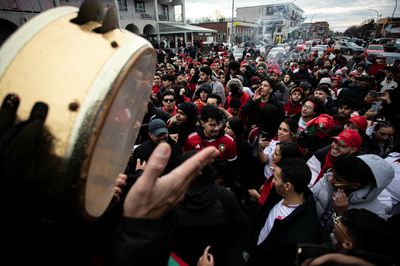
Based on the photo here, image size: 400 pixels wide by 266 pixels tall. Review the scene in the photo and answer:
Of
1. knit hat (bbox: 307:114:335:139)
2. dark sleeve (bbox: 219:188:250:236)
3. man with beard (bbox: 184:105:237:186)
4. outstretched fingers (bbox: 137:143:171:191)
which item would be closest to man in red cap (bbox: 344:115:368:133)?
knit hat (bbox: 307:114:335:139)

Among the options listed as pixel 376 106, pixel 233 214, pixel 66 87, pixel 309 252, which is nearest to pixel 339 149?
pixel 233 214

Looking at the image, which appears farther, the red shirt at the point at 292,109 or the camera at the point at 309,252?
the red shirt at the point at 292,109

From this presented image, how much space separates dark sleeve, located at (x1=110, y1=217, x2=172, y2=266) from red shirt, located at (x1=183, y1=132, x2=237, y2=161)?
104 inches

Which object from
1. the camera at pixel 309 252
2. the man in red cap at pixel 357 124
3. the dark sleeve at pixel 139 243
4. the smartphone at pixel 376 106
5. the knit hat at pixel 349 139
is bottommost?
the smartphone at pixel 376 106

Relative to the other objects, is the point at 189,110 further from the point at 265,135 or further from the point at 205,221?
the point at 205,221

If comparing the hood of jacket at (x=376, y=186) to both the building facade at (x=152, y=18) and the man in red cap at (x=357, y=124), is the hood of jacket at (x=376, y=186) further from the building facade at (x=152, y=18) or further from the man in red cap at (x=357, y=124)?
the building facade at (x=152, y=18)

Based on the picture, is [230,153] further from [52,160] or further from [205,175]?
[52,160]

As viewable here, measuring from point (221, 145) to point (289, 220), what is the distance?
1559mm

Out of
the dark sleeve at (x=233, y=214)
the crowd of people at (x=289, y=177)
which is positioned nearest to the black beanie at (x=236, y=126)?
the crowd of people at (x=289, y=177)

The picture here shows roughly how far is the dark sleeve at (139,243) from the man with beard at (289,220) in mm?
1554

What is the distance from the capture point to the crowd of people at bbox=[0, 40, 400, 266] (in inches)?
31.5

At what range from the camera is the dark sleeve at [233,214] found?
208cm

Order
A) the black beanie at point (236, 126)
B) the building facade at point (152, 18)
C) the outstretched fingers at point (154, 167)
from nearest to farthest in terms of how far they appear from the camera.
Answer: the outstretched fingers at point (154, 167) → the black beanie at point (236, 126) → the building facade at point (152, 18)

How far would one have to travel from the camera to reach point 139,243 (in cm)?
77
